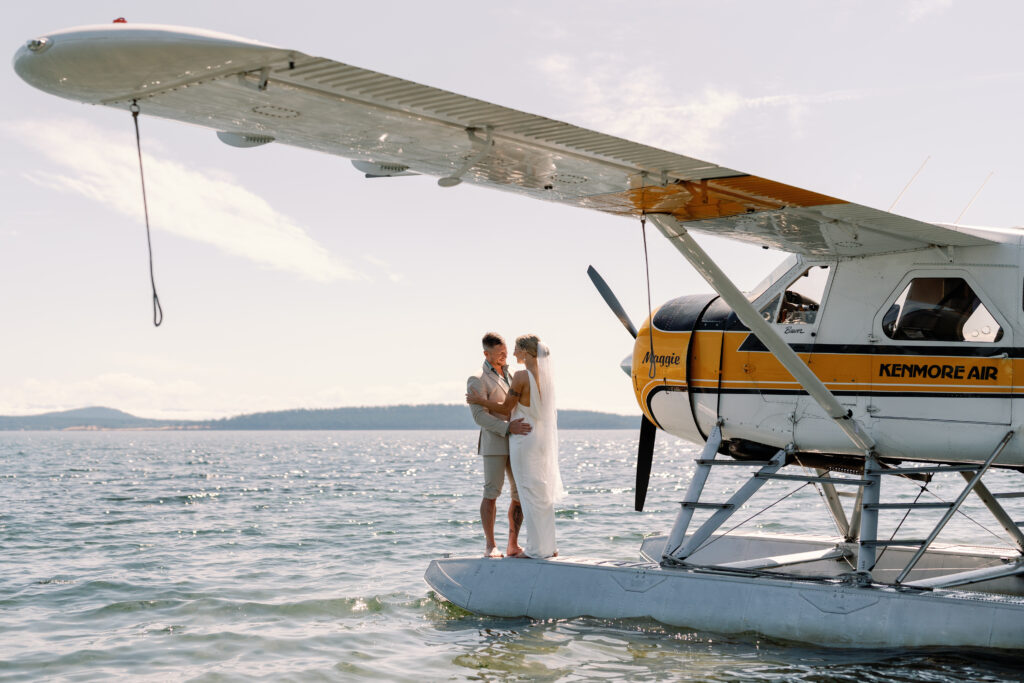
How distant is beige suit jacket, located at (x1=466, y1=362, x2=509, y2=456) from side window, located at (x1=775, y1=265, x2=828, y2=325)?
90.5 inches

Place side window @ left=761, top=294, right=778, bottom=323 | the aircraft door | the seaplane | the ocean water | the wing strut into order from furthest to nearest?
side window @ left=761, top=294, right=778, bottom=323, the wing strut, the aircraft door, the ocean water, the seaplane

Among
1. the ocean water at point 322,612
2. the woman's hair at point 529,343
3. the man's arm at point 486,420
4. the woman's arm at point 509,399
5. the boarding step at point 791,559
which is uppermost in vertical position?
the woman's hair at point 529,343

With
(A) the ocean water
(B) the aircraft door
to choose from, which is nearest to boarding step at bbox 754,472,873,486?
(A) the ocean water

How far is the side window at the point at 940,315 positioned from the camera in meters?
6.71

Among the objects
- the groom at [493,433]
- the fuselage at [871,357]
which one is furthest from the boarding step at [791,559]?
the groom at [493,433]

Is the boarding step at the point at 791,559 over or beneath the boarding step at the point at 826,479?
beneath

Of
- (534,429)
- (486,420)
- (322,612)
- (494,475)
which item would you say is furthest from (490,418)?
(322,612)

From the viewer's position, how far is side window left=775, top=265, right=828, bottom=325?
24.7 feet

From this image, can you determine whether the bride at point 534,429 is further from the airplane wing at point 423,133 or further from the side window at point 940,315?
the side window at point 940,315

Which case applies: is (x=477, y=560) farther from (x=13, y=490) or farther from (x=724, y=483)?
(x=724, y=483)

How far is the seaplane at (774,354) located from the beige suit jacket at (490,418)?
940mm

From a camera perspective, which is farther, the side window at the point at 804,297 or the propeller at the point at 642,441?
the propeller at the point at 642,441

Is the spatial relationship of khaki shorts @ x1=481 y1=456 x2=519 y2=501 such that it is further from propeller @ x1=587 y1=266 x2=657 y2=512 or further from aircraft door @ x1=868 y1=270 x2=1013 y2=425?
aircraft door @ x1=868 y1=270 x2=1013 y2=425

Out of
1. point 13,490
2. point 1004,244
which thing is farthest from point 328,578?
point 13,490
